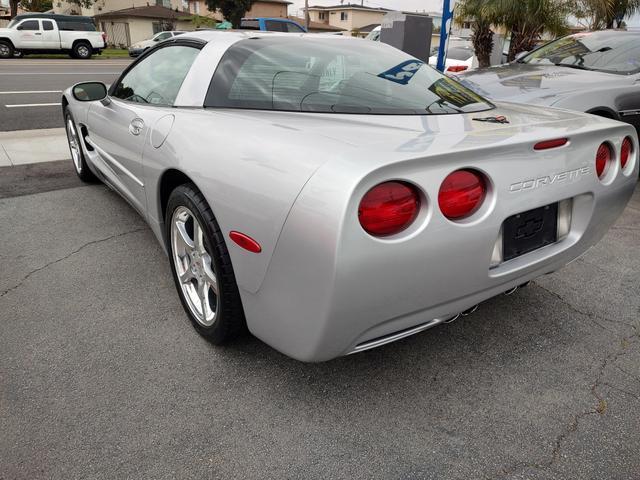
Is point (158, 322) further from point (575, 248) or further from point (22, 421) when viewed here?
point (575, 248)

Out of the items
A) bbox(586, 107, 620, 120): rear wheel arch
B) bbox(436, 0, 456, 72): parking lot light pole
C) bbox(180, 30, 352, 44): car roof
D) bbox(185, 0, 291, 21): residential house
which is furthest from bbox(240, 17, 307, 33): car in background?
bbox(185, 0, 291, 21): residential house

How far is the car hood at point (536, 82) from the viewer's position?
4.48m

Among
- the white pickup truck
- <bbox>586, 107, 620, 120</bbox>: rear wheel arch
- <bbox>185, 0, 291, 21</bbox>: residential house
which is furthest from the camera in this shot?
<bbox>185, 0, 291, 21</bbox>: residential house

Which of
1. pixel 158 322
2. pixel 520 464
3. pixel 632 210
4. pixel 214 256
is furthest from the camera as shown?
pixel 632 210

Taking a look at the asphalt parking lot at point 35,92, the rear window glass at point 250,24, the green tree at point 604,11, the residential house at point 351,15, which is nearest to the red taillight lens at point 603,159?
the asphalt parking lot at point 35,92

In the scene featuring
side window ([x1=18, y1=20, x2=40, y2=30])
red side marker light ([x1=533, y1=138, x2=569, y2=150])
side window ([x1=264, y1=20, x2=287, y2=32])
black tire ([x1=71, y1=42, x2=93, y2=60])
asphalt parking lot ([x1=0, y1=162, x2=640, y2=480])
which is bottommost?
asphalt parking lot ([x1=0, y1=162, x2=640, y2=480])

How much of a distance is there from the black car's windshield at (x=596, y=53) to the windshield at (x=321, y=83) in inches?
139

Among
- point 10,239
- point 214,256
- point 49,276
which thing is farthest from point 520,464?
point 10,239

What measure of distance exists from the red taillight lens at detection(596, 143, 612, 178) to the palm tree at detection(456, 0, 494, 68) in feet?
35.8

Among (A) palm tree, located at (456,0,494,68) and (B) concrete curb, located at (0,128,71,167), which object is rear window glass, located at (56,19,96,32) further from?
(B) concrete curb, located at (0,128,71,167)

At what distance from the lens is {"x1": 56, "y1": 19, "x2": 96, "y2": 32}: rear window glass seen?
2191 cm

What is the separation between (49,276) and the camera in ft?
10.0

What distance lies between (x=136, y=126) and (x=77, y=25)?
2351 cm

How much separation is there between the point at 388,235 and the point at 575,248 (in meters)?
1.09
